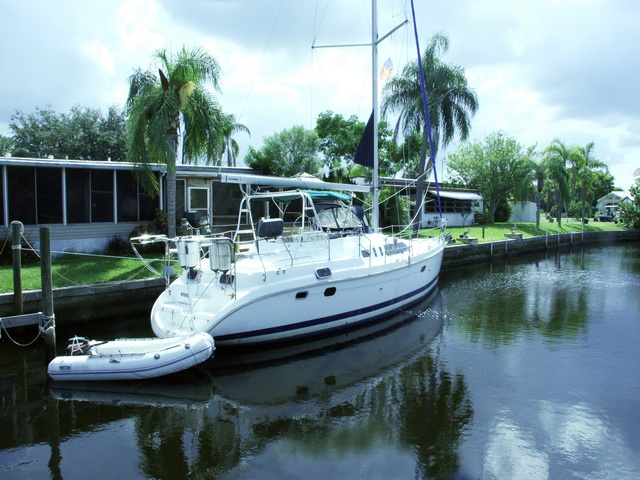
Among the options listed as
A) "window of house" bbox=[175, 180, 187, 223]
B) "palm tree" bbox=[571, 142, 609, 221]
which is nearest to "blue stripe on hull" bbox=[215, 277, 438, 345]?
"window of house" bbox=[175, 180, 187, 223]

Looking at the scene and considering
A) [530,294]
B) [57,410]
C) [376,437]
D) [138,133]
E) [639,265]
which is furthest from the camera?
[639,265]

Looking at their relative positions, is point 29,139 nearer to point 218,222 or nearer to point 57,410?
point 218,222

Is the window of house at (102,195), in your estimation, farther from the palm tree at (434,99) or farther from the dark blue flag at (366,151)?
the palm tree at (434,99)

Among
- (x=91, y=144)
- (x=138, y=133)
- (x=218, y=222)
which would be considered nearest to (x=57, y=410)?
(x=138, y=133)

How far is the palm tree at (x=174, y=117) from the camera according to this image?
13867 mm

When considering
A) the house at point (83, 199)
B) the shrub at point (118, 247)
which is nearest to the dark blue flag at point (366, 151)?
the house at point (83, 199)

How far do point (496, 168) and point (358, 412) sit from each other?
106 feet

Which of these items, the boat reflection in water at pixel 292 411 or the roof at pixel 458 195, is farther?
the roof at pixel 458 195

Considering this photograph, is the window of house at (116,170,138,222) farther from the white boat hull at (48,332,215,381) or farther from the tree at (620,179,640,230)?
the tree at (620,179,640,230)

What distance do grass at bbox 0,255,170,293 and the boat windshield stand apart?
14.4 feet

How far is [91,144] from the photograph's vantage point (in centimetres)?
3528

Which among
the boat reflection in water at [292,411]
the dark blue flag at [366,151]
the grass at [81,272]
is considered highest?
the dark blue flag at [366,151]

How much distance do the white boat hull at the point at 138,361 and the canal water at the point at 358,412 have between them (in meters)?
0.25

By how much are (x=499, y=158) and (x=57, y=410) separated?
3475cm
